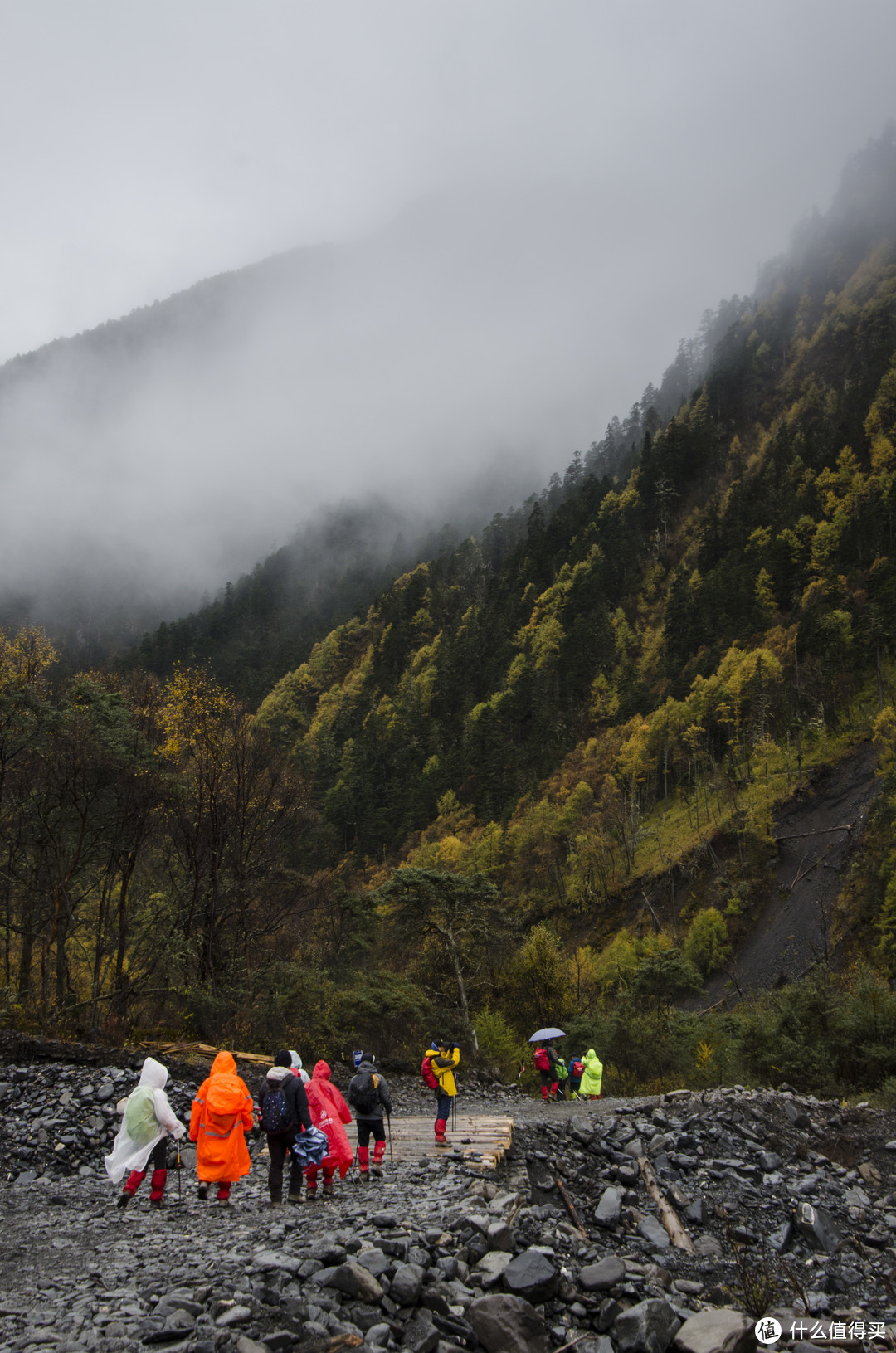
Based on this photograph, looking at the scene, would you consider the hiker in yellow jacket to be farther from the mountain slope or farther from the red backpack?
the mountain slope

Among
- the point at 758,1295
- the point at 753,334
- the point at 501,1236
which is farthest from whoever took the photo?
the point at 753,334

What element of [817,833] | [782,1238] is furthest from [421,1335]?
[817,833]

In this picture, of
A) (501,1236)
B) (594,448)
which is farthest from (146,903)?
(594,448)

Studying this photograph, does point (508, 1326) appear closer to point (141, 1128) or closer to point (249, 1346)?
point (249, 1346)

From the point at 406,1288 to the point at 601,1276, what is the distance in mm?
1984

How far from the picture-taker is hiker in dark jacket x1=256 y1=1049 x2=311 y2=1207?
7898 mm

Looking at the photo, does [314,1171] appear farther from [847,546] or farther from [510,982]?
[847,546]

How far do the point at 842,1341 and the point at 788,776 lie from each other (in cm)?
5981

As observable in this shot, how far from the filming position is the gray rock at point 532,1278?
5457 mm

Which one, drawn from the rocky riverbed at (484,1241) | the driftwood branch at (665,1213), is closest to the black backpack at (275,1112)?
the rocky riverbed at (484,1241)

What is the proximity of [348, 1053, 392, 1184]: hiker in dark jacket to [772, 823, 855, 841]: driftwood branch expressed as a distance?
172 feet

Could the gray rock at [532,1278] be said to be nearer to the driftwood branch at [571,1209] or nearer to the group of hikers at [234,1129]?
the driftwood branch at [571,1209]

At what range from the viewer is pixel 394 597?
13850 cm

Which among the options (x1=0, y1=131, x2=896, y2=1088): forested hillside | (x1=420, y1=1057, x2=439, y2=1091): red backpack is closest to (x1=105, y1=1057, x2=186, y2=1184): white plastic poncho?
(x1=420, y1=1057, x2=439, y2=1091): red backpack
